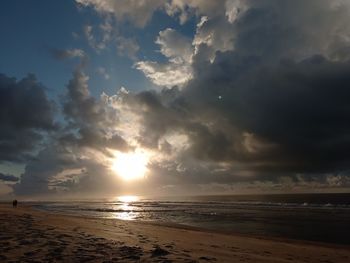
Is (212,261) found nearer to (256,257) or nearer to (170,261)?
Answer: (170,261)

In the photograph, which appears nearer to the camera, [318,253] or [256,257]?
[256,257]

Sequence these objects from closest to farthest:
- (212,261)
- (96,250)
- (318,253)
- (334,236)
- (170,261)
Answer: (170,261) < (212,261) < (96,250) < (318,253) < (334,236)

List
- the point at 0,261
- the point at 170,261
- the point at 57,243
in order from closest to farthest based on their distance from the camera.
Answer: the point at 0,261 < the point at 170,261 < the point at 57,243

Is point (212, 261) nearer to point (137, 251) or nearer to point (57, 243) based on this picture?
point (137, 251)

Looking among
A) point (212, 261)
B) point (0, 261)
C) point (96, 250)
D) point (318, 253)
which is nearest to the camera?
point (0, 261)

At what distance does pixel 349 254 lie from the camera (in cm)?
1994

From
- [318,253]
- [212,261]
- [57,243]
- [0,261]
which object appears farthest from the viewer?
[318,253]

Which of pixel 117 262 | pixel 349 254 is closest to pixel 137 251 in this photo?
pixel 117 262

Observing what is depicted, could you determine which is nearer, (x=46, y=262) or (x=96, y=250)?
(x=46, y=262)

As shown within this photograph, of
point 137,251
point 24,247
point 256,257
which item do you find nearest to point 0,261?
point 24,247

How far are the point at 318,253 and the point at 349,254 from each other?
2.18 metres

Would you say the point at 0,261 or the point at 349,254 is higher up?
the point at 0,261

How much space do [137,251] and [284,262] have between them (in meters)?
6.25

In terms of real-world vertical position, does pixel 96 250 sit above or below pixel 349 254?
above
